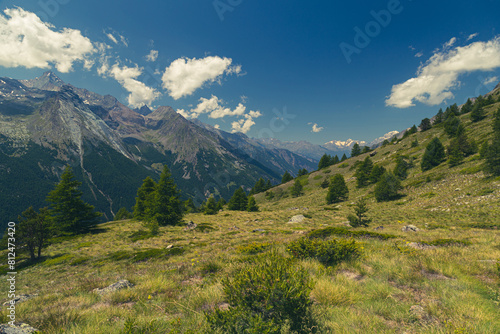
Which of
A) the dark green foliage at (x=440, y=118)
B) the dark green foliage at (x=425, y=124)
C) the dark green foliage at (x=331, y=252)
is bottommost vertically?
the dark green foliage at (x=331, y=252)

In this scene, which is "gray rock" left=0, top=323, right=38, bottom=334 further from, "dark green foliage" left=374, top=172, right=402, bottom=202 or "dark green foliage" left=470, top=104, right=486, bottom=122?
"dark green foliage" left=470, top=104, right=486, bottom=122

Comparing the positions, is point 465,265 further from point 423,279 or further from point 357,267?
point 357,267

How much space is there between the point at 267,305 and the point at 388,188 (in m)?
45.7

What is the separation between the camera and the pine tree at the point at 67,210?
2983cm

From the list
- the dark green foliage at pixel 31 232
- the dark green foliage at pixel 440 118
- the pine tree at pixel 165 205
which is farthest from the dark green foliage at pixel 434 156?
the dark green foliage at pixel 31 232

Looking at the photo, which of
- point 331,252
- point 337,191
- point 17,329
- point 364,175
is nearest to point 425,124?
point 364,175

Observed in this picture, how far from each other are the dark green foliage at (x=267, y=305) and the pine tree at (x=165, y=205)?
32.7m

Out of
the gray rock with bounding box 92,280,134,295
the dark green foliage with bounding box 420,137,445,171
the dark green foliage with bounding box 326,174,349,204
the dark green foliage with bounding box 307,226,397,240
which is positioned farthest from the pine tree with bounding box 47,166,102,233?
the dark green foliage with bounding box 420,137,445,171

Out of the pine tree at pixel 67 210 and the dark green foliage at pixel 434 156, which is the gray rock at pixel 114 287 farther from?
the dark green foliage at pixel 434 156

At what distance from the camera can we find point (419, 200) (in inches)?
1240

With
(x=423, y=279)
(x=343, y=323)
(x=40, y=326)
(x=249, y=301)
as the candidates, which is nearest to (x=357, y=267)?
(x=423, y=279)

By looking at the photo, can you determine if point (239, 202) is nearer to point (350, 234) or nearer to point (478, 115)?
point (350, 234)

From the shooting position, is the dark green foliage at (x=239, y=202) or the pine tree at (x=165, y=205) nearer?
the pine tree at (x=165, y=205)

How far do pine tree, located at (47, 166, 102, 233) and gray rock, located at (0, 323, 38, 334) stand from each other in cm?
3604
